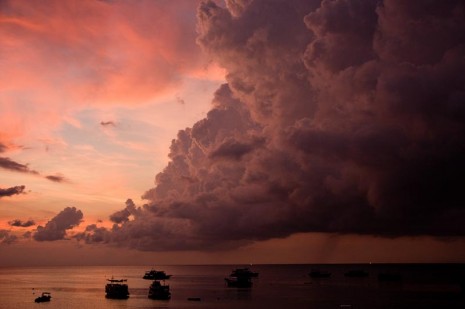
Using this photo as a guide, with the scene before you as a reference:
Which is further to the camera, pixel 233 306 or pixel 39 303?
pixel 39 303

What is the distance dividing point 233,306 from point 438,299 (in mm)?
70878

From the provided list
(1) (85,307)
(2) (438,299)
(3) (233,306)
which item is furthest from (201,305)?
(2) (438,299)

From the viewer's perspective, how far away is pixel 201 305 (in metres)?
146

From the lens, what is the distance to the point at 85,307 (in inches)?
6053

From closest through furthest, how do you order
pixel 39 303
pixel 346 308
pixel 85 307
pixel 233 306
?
pixel 346 308 < pixel 233 306 < pixel 85 307 < pixel 39 303

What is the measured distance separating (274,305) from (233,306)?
1333 cm

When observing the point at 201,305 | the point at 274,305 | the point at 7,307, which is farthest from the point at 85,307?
the point at 274,305

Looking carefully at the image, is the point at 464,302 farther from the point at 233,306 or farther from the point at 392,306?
the point at 233,306

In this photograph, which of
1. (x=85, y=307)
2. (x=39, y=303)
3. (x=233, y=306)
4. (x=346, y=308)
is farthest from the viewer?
(x=39, y=303)

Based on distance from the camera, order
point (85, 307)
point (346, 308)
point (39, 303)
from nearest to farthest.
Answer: point (346, 308), point (85, 307), point (39, 303)

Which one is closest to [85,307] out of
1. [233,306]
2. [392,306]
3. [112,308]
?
[112,308]

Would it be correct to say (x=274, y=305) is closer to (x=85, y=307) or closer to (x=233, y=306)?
(x=233, y=306)

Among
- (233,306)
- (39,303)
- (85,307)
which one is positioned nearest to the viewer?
(233,306)

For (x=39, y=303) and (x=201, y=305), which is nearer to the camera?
Result: (x=201, y=305)
